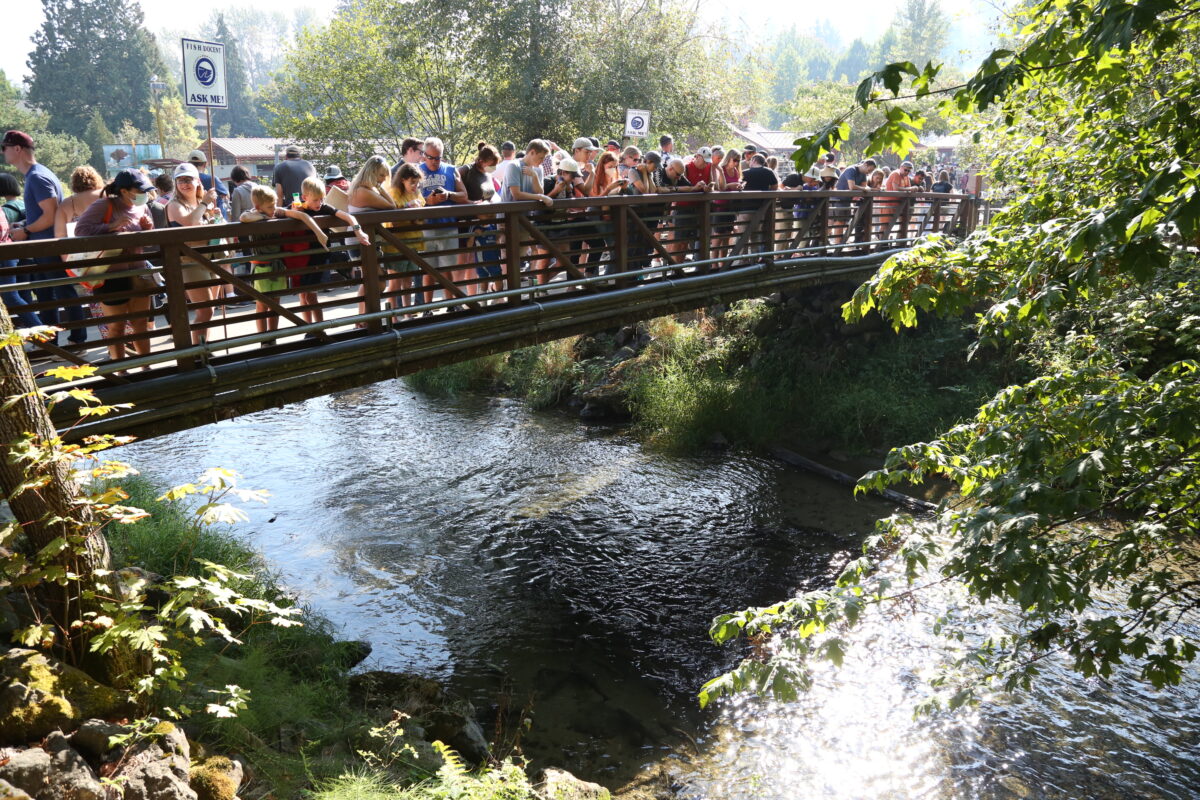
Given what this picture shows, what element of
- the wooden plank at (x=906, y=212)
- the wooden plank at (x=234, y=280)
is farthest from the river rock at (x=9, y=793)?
the wooden plank at (x=906, y=212)

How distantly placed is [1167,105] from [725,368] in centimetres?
1168

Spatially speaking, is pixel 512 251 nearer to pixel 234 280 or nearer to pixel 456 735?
pixel 234 280

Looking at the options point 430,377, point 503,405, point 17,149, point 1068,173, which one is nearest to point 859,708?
point 1068,173

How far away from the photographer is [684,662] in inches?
305

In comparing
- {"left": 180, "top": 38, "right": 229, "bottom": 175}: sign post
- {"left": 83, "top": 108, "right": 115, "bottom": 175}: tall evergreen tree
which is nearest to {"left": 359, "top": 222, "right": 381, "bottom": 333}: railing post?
{"left": 180, "top": 38, "right": 229, "bottom": 175}: sign post

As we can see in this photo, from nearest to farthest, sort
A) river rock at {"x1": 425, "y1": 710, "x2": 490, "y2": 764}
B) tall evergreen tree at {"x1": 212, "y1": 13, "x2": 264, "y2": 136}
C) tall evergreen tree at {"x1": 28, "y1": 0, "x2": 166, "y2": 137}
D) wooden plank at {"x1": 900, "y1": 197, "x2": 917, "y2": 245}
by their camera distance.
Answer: river rock at {"x1": 425, "y1": 710, "x2": 490, "y2": 764} → wooden plank at {"x1": 900, "y1": 197, "x2": 917, "y2": 245} → tall evergreen tree at {"x1": 28, "y1": 0, "x2": 166, "y2": 137} → tall evergreen tree at {"x1": 212, "y1": 13, "x2": 264, "y2": 136}

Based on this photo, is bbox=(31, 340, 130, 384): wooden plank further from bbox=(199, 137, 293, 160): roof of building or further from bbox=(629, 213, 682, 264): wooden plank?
bbox=(199, 137, 293, 160): roof of building

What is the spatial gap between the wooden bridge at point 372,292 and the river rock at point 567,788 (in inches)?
126

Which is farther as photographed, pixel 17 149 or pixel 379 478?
pixel 379 478

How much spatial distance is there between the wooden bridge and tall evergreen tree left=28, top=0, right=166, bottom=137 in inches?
2139

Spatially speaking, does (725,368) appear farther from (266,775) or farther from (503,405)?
(266,775)

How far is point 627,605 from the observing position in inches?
345

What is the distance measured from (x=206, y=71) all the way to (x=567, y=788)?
27.9 ft

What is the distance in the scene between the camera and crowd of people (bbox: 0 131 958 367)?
6035 mm
